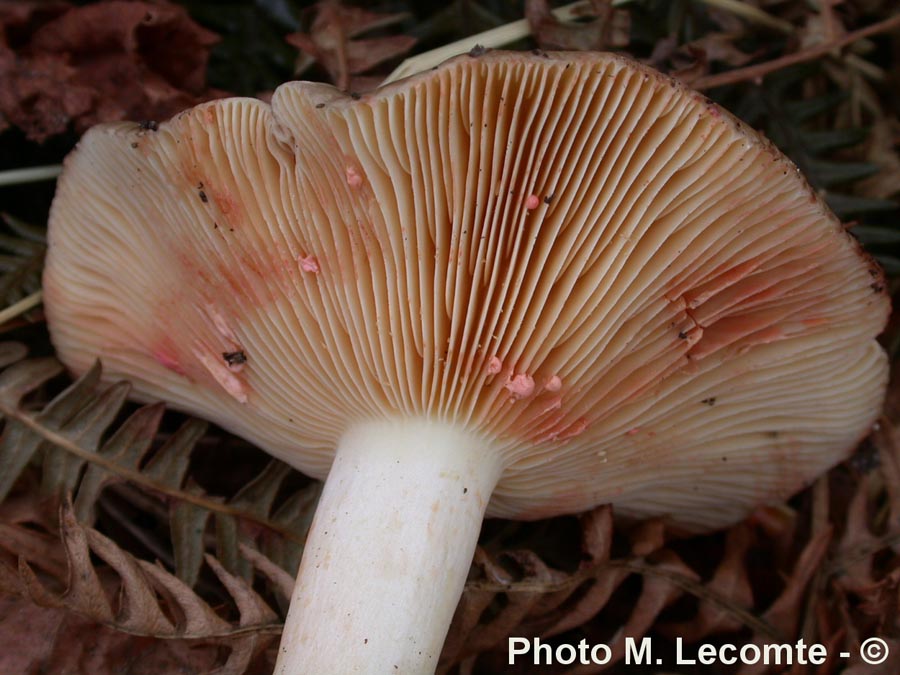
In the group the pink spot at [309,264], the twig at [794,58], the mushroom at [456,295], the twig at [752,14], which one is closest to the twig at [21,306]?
the mushroom at [456,295]

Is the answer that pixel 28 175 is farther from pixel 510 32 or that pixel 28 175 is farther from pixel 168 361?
pixel 510 32

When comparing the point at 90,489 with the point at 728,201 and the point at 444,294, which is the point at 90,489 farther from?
the point at 728,201

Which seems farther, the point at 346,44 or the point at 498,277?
the point at 346,44

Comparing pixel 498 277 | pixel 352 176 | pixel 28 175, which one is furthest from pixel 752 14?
pixel 28 175

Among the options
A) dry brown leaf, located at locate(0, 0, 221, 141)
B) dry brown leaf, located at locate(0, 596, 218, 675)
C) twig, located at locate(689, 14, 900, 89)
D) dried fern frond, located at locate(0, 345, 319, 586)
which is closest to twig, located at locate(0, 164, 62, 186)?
dry brown leaf, located at locate(0, 0, 221, 141)

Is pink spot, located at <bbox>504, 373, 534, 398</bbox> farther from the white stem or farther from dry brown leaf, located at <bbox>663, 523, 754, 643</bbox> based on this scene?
dry brown leaf, located at <bbox>663, 523, 754, 643</bbox>

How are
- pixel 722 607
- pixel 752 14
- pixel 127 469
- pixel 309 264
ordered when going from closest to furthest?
pixel 309 264, pixel 127 469, pixel 722 607, pixel 752 14

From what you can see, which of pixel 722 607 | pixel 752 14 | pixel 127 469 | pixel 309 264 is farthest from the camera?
pixel 752 14
